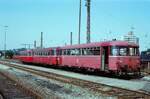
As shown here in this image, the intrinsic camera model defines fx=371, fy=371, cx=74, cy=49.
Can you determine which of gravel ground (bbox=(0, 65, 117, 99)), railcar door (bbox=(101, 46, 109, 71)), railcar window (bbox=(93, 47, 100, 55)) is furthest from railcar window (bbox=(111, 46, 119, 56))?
gravel ground (bbox=(0, 65, 117, 99))

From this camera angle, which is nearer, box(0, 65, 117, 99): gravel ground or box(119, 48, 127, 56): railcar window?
box(0, 65, 117, 99): gravel ground

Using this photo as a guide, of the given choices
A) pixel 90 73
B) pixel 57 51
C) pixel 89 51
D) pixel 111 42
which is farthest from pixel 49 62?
pixel 111 42

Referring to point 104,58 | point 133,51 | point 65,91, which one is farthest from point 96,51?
point 65,91

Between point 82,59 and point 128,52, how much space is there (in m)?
6.68

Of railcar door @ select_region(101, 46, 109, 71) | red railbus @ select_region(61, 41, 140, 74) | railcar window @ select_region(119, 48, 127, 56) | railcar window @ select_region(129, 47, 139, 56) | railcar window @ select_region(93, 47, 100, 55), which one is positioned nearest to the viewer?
red railbus @ select_region(61, 41, 140, 74)

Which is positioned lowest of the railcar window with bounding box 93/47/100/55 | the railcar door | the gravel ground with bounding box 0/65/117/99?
the gravel ground with bounding box 0/65/117/99

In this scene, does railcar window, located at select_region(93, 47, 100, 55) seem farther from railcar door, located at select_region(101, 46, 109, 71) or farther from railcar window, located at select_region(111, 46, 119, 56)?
railcar window, located at select_region(111, 46, 119, 56)

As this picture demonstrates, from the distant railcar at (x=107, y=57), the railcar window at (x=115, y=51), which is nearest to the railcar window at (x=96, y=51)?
the distant railcar at (x=107, y=57)

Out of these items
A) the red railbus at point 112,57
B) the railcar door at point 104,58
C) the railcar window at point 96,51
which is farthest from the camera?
the railcar window at point 96,51

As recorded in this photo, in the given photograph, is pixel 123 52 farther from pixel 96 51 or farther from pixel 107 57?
pixel 96 51

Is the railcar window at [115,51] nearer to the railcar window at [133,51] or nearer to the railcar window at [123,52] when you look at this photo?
the railcar window at [123,52]

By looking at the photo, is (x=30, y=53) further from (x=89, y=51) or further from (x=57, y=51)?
(x=89, y=51)

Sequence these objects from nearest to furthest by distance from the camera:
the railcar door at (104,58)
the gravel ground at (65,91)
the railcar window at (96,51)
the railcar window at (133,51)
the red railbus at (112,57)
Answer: the gravel ground at (65,91) < the red railbus at (112,57) < the railcar window at (133,51) < the railcar door at (104,58) < the railcar window at (96,51)

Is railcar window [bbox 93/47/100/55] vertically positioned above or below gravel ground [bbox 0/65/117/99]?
above
